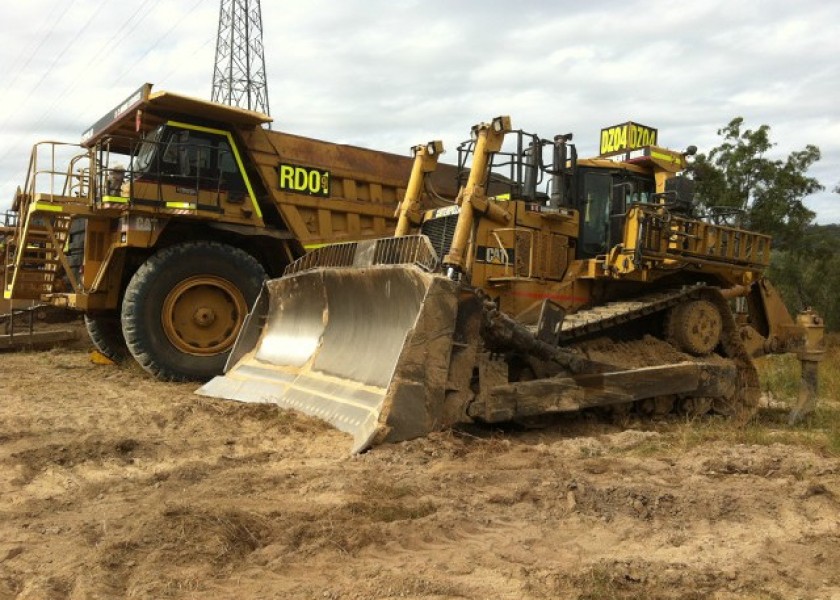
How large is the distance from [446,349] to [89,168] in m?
6.18

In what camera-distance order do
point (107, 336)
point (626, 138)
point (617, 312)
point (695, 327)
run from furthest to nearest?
point (107, 336) < point (626, 138) < point (695, 327) < point (617, 312)

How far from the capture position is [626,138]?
8.97m

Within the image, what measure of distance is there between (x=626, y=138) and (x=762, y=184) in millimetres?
12092

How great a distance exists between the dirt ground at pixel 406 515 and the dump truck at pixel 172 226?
3.33 metres

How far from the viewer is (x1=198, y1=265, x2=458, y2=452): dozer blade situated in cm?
555

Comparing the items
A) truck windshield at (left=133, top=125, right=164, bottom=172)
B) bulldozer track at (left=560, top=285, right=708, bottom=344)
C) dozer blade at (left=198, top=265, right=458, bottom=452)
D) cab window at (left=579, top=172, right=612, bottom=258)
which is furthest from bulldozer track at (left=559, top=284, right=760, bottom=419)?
truck windshield at (left=133, top=125, right=164, bottom=172)

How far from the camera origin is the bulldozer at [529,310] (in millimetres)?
5930

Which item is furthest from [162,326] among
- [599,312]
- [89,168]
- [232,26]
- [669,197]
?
[232,26]

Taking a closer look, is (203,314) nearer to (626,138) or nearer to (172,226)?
(172,226)

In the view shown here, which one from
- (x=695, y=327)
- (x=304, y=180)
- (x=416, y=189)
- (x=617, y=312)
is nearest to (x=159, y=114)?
A: (x=304, y=180)

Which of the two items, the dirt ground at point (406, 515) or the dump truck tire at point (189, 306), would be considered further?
the dump truck tire at point (189, 306)

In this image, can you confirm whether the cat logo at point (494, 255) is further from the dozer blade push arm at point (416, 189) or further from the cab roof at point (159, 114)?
the cab roof at point (159, 114)

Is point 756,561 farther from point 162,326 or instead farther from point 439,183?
point 439,183

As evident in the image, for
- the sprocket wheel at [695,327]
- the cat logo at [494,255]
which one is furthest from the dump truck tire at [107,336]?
the sprocket wheel at [695,327]
